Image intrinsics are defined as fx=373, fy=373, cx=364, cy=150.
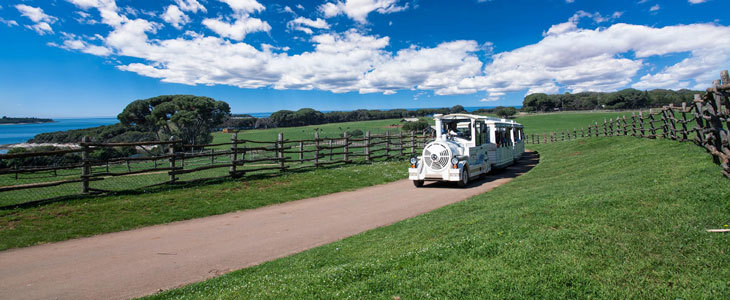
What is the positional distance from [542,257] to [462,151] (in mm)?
10941

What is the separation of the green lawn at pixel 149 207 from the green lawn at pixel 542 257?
17.2 feet

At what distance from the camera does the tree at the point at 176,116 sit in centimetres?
5844

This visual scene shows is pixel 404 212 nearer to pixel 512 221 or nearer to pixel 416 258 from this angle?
pixel 512 221

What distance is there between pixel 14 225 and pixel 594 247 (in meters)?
11.7

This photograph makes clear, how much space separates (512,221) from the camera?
20.2 feet

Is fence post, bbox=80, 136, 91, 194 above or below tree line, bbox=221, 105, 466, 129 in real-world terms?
below

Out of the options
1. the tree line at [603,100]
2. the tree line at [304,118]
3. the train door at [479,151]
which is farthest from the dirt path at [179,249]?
the tree line at [603,100]

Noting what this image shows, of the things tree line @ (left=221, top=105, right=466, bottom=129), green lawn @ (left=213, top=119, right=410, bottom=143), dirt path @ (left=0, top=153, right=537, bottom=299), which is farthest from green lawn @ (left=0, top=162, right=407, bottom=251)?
tree line @ (left=221, top=105, right=466, bottom=129)

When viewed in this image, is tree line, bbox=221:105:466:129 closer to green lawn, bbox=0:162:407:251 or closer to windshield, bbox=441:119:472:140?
green lawn, bbox=0:162:407:251

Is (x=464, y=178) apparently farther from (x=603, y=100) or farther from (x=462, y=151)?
(x=603, y=100)

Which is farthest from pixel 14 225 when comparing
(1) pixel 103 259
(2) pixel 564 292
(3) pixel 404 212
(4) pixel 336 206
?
(2) pixel 564 292

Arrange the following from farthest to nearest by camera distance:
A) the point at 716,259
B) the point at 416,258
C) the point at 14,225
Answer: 1. the point at 14,225
2. the point at 416,258
3. the point at 716,259

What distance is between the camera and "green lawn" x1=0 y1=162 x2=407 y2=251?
8.66 m

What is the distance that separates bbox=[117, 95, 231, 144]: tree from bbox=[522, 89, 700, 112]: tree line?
97.3m
